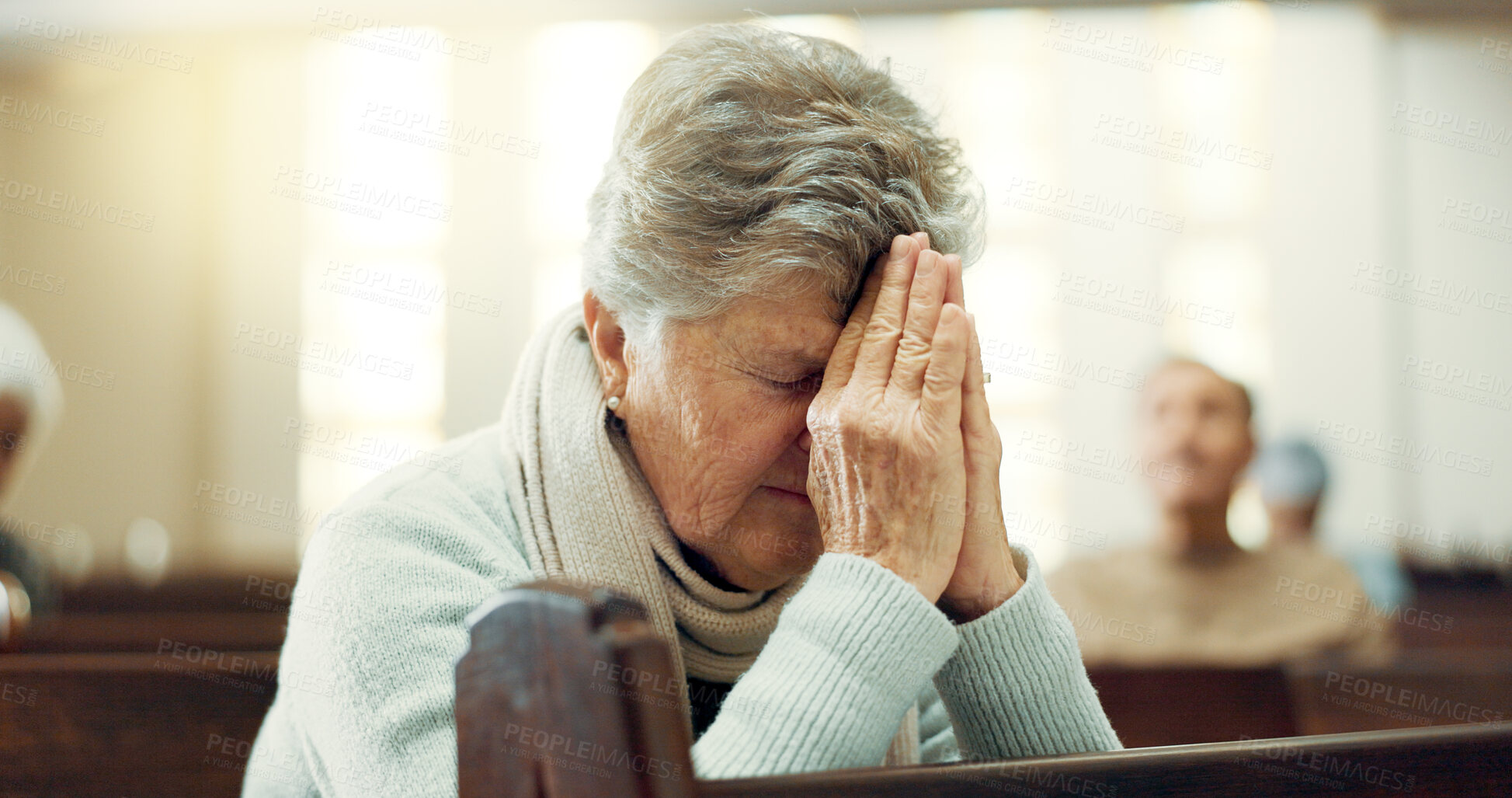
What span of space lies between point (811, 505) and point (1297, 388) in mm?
6225

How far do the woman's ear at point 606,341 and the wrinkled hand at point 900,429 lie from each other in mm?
269

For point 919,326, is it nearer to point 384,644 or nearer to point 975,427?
point 975,427

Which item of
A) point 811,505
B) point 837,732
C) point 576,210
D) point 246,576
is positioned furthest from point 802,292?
point 576,210

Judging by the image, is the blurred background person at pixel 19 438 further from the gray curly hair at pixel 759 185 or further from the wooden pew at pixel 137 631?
the gray curly hair at pixel 759 185

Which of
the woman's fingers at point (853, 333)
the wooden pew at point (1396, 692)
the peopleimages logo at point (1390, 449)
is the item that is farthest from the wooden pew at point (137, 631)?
the peopleimages logo at point (1390, 449)

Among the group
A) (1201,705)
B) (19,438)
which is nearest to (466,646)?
(1201,705)

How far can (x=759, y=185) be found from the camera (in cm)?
107

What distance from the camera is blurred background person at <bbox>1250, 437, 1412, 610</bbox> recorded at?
4262 mm

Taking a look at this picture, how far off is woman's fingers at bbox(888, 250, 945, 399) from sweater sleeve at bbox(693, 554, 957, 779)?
0.63 feet

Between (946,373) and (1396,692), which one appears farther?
(1396,692)

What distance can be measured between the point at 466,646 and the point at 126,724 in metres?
0.61

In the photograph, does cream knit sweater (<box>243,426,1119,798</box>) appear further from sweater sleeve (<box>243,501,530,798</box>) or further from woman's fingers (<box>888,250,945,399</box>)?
woman's fingers (<box>888,250,945,399</box>)

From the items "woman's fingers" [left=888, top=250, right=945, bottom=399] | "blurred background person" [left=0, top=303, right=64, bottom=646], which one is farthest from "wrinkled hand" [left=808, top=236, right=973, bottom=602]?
"blurred background person" [left=0, top=303, right=64, bottom=646]

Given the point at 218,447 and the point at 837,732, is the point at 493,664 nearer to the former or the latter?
the point at 837,732
